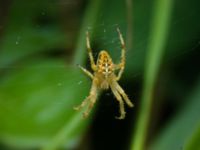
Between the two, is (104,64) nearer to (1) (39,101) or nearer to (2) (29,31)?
(1) (39,101)

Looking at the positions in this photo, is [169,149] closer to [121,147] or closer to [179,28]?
[121,147]

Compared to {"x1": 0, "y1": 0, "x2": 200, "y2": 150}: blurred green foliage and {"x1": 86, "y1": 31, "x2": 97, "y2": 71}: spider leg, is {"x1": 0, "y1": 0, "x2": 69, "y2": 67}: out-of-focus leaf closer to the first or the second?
{"x1": 0, "y1": 0, "x2": 200, "y2": 150}: blurred green foliage

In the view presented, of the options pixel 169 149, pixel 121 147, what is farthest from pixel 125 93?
pixel 169 149

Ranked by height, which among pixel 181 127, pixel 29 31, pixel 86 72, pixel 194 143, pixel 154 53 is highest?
pixel 29 31

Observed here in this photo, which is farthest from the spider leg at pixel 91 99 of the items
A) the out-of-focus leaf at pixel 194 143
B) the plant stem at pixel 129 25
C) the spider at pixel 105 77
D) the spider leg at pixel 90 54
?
the out-of-focus leaf at pixel 194 143

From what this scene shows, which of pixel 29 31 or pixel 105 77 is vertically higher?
pixel 29 31

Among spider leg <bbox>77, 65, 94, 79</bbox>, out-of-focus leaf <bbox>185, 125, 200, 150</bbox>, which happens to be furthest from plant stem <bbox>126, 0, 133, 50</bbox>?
out-of-focus leaf <bbox>185, 125, 200, 150</bbox>

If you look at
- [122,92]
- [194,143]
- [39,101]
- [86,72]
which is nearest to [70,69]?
[86,72]

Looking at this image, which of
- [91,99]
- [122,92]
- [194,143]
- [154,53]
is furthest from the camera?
[122,92]
